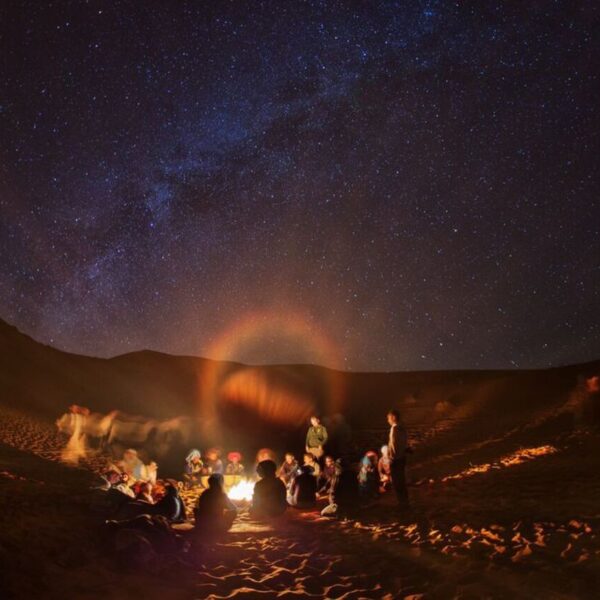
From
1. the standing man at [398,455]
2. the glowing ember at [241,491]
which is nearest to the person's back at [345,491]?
the standing man at [398,455]

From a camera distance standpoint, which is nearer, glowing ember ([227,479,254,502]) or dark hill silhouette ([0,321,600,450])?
glowing ember ([227,479,254,502])

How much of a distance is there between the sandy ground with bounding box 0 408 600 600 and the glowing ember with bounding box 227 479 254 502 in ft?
7.31

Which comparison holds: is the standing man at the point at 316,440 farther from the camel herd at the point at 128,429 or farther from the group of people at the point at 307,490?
the camel herd at the point at 128,429

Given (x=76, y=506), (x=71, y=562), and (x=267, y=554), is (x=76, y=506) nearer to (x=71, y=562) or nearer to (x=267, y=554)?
(x=71, y=562)

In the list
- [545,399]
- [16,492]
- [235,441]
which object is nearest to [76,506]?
[16,492]

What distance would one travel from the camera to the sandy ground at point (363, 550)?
503 centimetres

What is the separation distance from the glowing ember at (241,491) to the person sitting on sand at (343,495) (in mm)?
2802

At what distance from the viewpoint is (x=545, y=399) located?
35.6m

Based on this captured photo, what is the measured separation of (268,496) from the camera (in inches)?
358

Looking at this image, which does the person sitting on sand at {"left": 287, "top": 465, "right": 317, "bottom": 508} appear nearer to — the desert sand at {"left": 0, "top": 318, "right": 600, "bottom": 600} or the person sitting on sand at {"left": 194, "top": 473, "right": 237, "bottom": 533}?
the desert sand at {"left": 0, "top": 318, "right": 600, "bottom": 600}

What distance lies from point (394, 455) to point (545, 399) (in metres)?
31.1

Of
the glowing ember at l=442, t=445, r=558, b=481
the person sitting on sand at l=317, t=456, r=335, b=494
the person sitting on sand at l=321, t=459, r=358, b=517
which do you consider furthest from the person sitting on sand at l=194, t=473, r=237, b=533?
the glowing ember at l=442, t=445, r=558, b=481

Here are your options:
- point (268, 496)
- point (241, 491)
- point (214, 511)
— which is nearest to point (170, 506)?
point (214, 511)

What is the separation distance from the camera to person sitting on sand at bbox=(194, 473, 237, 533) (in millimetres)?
7641
